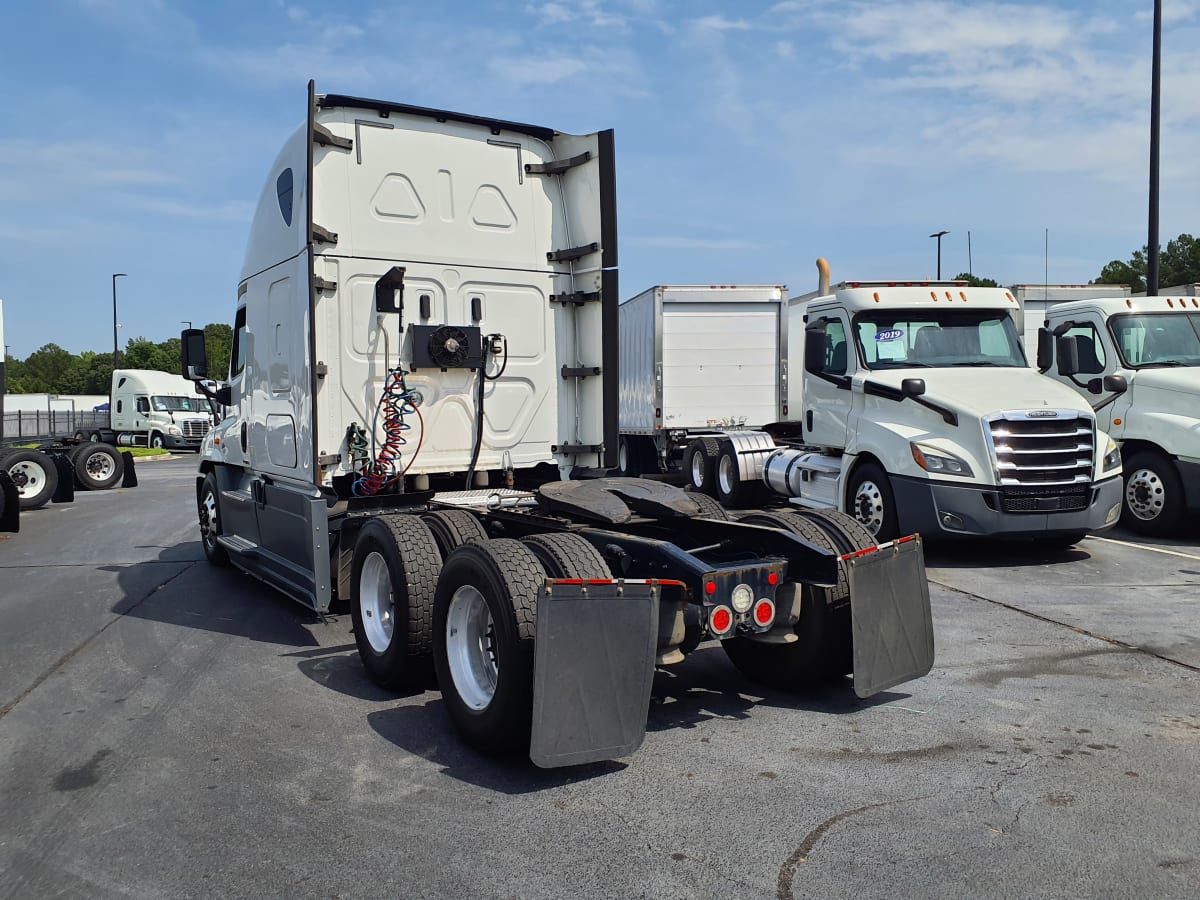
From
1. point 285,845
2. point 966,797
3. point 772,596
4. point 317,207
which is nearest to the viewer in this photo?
point 285,845

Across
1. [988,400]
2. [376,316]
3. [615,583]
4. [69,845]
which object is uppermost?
[376,316]

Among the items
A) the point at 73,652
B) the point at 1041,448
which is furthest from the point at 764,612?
the point at 1041,448

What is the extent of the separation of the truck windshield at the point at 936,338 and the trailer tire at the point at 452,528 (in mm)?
6055

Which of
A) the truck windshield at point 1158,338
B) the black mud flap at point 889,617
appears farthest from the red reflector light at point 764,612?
the truck windshield at point 1158,338

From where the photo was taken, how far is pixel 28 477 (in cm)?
1638

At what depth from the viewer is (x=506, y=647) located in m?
4.23

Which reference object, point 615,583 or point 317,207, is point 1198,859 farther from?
point 317,207

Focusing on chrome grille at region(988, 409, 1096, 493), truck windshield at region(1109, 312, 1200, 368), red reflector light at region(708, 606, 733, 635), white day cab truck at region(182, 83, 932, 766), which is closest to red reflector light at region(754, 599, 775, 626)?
white day cab truck at region(182, 83, 932, 766)

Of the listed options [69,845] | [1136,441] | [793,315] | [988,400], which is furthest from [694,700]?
[793,315]

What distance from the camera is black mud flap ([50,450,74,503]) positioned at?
1664 centimetres

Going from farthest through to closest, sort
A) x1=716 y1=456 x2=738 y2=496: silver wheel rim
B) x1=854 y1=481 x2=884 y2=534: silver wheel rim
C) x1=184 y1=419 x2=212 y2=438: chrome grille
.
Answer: x1=184 y1=419 x2=212 y2=438: chrome grille < x1=716 y1=456 x2=738 y2=496: silver wheel rim < x1=854 y1=481 x2=884 y2=534: silver wheel rim

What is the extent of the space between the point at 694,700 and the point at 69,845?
300 cm

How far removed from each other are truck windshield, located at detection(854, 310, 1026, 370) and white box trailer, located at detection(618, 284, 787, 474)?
228 inches

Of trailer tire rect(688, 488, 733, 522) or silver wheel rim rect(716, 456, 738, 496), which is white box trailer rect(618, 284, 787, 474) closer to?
silver wheel rim rect(716, 456, 738, 496)
